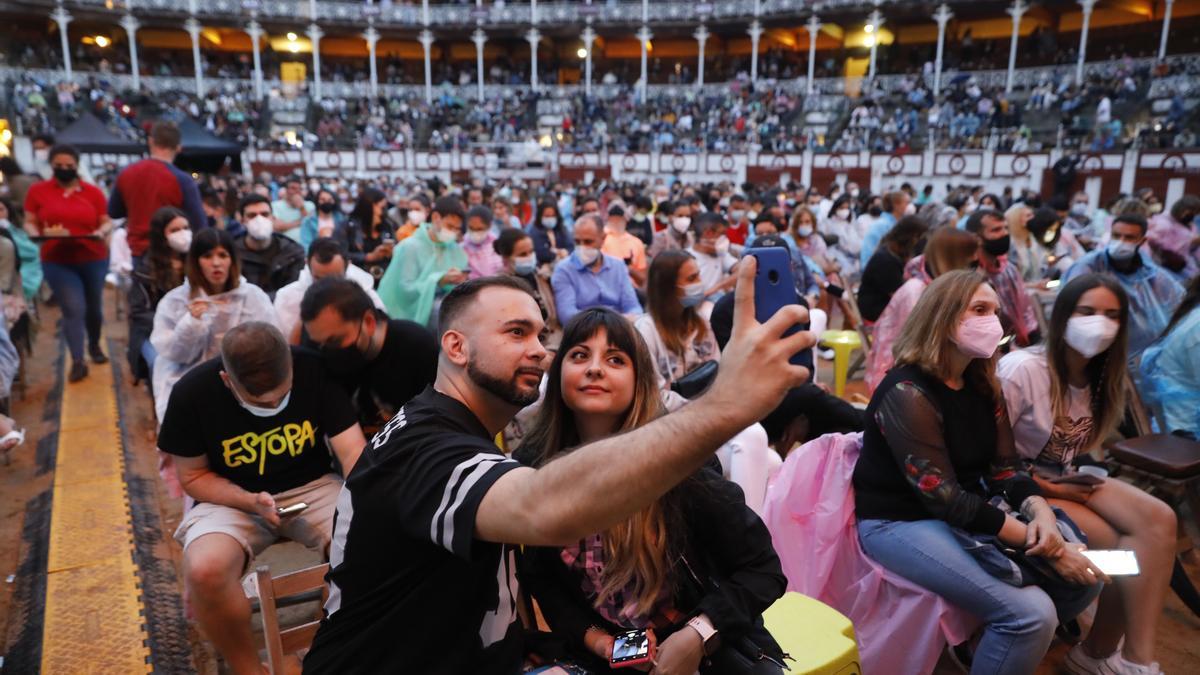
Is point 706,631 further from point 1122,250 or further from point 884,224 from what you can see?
point 884,224

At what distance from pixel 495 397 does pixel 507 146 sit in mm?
28164

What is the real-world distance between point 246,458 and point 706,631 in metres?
2.05

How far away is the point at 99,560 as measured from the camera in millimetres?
3818

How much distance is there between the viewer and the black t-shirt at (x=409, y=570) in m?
1.37

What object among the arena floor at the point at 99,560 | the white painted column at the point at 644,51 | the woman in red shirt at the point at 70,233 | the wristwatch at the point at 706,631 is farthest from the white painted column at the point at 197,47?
the wristwatch at the point at 706,631

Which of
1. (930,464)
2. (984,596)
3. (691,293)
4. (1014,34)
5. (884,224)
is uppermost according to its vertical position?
(1014,34)

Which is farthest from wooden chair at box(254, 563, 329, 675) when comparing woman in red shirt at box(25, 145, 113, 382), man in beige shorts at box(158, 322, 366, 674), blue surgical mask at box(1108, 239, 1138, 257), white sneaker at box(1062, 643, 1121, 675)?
blue surgical mask at box(1108, 239, 1138, 257)

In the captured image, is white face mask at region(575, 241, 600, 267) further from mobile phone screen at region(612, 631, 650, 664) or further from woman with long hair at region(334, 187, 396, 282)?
mobile phone screen at region(612, 631, 650, 664)

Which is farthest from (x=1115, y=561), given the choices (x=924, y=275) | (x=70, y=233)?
(x=70, y=233)

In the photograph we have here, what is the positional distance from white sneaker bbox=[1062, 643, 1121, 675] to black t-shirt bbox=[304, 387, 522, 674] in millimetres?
2619

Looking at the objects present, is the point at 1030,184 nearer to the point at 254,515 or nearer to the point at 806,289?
the point at 806,289

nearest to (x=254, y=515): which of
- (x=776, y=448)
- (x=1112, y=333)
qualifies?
(x=776, y=448)

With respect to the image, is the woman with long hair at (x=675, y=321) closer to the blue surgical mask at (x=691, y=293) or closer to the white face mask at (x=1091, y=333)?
the blue surgical mask at (x=691, y=293)

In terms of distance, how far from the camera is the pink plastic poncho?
2.70 metres
